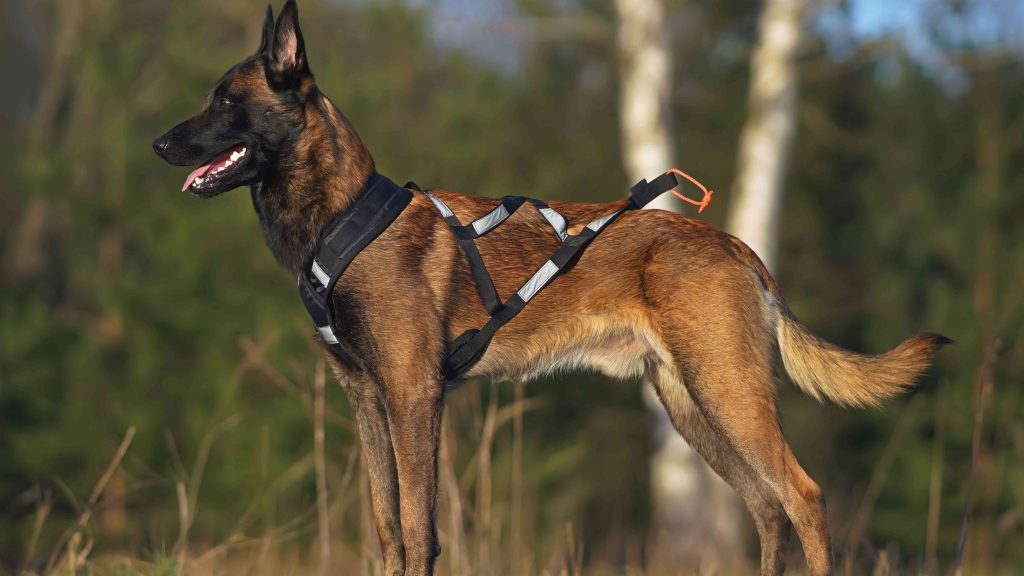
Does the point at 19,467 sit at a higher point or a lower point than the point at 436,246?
lower

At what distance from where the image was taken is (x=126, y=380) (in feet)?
38.3

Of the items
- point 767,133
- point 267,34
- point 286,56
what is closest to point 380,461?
point 286,56

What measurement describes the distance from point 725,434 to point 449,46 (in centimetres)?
1024

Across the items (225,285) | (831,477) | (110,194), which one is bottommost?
(831,477)

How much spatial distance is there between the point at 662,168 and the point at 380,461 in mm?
6897

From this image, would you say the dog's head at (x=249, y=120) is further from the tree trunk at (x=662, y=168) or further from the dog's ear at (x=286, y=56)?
the tree trunk at (x=662, y=168)

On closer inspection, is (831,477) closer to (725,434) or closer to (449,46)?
(449,46)

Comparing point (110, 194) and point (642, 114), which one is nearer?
point (642, 114)

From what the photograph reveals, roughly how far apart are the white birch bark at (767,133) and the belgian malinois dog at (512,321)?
6.45m

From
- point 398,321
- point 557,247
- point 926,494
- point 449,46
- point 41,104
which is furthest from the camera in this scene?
point 41,104

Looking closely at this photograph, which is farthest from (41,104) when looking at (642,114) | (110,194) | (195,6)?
(642,114)

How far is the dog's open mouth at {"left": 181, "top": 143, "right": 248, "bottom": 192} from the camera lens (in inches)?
135

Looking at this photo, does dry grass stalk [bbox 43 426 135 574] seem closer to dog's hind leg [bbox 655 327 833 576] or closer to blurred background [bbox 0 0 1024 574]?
dog's hind leg [bbox 655 327 833 576]

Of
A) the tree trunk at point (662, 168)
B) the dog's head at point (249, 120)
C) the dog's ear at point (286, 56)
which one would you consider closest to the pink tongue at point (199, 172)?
the dog's head at point (249, 120)
